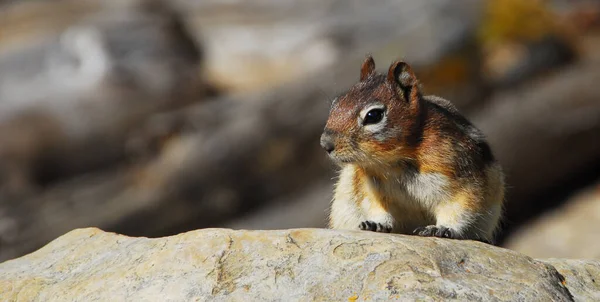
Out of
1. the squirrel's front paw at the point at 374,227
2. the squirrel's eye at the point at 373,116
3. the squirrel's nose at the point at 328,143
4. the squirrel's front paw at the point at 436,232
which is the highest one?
the squirrel's eye at the point at 373,116

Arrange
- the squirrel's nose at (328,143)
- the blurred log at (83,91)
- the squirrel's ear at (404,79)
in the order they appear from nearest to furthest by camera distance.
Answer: the squirrel's nose at (328,143), the squirrel's ear at (404,79), the blurred log at (83,91)

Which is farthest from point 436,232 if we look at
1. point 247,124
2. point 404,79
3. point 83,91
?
point 83,91

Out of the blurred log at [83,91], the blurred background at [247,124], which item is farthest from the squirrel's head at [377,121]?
the blurred log at [83,91]

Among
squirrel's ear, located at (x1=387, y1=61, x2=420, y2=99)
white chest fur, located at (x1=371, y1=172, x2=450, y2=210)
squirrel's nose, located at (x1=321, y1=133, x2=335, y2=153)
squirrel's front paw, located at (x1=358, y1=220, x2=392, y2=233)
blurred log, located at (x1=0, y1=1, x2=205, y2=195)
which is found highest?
blurred log, located at (x1=0, y1=1, x2=205, y2=195)

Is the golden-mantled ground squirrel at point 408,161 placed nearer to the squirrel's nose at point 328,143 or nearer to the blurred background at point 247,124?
the squirrel's nose at point 328,143

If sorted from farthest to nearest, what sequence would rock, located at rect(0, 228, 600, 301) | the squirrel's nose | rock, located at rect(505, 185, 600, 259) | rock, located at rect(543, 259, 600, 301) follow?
rock, located at rect(505, 185, 600, 259), the squirrel's nose, rock, located at rect(543, 259, 600, 301), rock, located at rect(0, 228, 600, 301)

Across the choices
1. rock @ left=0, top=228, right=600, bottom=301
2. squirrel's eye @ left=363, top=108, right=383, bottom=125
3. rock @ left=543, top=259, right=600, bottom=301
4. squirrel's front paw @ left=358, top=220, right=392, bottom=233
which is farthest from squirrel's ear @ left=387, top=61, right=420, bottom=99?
rock @ left=543, top=259, right=600, bottom=301

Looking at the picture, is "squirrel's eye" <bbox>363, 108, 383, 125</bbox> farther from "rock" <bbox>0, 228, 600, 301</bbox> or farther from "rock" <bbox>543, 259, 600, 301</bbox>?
"rock" <bbox>543, 259, 600, 301</bbox>

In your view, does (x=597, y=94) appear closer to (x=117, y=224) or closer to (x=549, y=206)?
(x=549, y=206)
